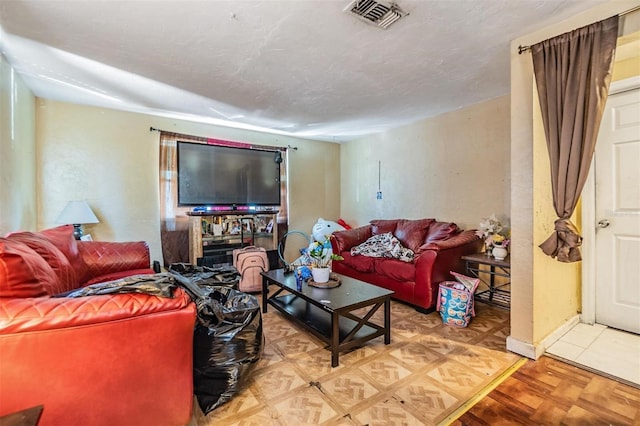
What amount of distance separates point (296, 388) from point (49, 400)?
3.58 feet

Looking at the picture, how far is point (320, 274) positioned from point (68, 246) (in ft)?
6.33

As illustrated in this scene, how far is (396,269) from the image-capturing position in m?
2.94

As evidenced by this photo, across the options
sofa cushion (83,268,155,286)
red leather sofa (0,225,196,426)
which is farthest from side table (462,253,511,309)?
sofa cushion (83,268,155,286)

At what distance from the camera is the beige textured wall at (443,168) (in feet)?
10.3

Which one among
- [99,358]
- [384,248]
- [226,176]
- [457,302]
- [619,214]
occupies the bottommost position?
[457,302]

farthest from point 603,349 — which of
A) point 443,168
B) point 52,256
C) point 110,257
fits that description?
point 110,257

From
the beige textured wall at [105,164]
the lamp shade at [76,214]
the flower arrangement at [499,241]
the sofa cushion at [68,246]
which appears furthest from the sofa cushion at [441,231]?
the lamp shade at [76,214]

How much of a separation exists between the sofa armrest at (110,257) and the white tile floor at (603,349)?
3.38 meters

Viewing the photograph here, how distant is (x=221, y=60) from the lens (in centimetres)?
224

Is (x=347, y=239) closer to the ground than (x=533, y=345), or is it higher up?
higher up

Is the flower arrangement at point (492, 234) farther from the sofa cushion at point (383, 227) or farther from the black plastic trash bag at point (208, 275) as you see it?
the black plastic trash bag at point (208, 275)

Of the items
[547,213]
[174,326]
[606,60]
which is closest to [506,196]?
[547,213]

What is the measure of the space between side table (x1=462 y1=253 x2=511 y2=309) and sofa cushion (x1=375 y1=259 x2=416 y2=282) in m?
0.58

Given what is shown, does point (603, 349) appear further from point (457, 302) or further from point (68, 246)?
point (68, 246)
